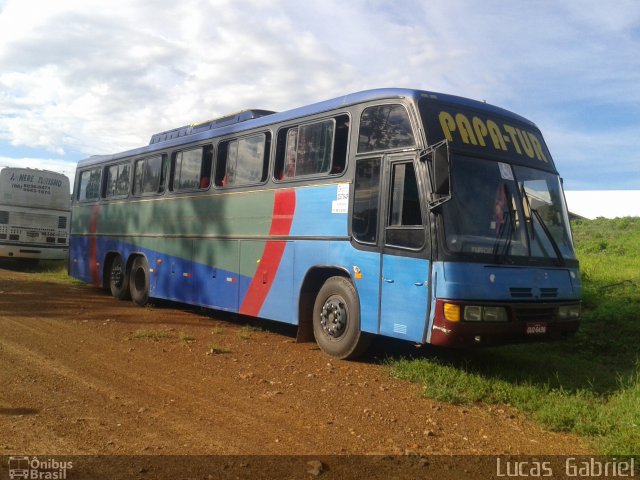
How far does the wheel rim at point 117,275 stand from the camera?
13.0 meters

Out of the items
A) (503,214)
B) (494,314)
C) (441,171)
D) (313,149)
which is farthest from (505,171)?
(313,149)

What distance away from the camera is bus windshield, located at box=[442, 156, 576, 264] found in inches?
246

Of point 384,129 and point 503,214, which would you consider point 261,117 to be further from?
point 503,214

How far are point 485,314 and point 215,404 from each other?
2855 millimetres

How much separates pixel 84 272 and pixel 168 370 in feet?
29.7


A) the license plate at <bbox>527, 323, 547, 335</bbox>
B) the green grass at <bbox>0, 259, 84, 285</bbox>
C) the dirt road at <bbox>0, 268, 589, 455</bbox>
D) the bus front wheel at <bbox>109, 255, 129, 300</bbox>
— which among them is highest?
the license plate at <bbox>527, 323, 547, 335</bbox>

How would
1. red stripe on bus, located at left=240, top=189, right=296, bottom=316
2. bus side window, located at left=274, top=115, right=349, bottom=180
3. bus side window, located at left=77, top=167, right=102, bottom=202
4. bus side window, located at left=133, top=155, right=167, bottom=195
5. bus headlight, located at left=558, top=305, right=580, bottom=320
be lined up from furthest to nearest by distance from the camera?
bus side window, located at left=77, top=167, right=102, bottom=202
bus side window, located at left=133, top=155, right=167, bottom=195
red stripe on bus, located at left=240, top=189, right=296, bottom=316
bus side window, located at left=274, top=115, right=349, bottom=180
bus headlight, located at left=558, top=305, right=580, bottom=320

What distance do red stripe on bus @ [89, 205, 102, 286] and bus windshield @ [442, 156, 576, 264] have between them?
33.7 feet

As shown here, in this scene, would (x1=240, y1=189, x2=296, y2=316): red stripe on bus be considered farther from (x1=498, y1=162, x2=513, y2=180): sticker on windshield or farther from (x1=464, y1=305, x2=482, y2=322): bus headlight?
(x1=464, y1=305, x2=482, y2=322): bus headlight

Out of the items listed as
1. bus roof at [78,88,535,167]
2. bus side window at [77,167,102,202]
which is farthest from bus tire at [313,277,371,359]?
bus side window at [77,167,102,202]

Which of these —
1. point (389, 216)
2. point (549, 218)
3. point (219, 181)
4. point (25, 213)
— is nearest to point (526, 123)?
point (549, 218)

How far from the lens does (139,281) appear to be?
492 inches

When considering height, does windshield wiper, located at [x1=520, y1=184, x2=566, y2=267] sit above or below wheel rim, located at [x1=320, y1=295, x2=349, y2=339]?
above

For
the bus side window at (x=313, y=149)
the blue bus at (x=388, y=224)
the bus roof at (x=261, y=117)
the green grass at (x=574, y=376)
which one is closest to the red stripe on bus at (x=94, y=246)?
the bus roof at (x=261, y=117)
